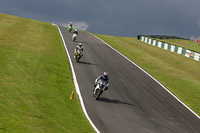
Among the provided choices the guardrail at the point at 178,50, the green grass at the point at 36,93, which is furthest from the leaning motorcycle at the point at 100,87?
the guardrail at the point at 178,50

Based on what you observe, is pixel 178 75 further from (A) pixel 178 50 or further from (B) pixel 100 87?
(A) pixel 178 50

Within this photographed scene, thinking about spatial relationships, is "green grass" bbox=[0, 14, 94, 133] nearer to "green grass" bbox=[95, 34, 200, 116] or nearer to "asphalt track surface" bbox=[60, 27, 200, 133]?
"asphalt track surface" bbox=[60, 27, 200, 133]

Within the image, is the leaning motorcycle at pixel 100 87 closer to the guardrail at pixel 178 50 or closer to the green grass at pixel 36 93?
the green grass at pixel 36 93

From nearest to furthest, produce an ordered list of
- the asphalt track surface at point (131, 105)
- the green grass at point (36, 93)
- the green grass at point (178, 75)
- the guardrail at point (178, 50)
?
the green grass at point (36, 93) → the asphalt track surface at point (131, 105) → the green grass at point (178, 75) → the guardrail at point (178, 50)

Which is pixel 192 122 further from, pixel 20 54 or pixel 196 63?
pixel 196 63

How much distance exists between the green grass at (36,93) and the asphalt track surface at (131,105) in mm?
1014

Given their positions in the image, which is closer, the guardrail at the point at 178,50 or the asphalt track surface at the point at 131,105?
the asphalt track surface at the point at 131,105

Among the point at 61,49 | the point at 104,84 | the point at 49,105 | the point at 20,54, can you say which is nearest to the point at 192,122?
the point at 104,84

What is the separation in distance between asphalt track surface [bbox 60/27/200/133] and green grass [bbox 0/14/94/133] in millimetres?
1014

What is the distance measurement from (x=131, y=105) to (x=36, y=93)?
5820mm

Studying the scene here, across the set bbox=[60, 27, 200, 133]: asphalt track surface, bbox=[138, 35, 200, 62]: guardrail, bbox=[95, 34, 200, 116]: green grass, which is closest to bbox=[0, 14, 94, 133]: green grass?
bbox=[60, 27, 200, 133]: asphalt track surface

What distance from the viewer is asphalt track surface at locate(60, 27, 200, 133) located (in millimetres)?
15219

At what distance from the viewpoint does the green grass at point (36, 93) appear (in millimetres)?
12000

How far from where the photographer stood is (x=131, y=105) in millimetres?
18625
